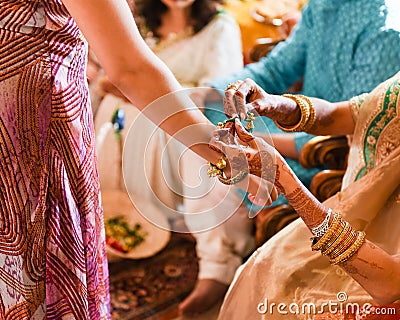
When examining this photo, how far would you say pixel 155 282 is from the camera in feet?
7.81

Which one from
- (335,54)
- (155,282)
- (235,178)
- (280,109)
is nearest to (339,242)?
(235,178)

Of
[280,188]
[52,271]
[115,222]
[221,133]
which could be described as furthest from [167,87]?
[115,222]

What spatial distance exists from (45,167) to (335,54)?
3.31 ft

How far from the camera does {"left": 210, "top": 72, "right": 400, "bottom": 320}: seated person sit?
104 centimetres

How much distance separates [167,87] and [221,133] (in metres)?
0.10

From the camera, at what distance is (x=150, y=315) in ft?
7.24

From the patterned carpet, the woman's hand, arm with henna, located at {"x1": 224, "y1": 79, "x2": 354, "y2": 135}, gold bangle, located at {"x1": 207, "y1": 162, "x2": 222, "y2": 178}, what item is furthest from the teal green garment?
gold bangle, located at {"x1": 207, "y1": 162, "x2": 222, "y2": 178}

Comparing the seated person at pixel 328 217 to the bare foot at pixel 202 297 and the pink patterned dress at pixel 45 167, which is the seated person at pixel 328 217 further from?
the bare foot at pixel 202 297

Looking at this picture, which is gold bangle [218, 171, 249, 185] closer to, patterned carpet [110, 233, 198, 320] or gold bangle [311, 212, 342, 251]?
gold bangle [311, 212, 342, 251]

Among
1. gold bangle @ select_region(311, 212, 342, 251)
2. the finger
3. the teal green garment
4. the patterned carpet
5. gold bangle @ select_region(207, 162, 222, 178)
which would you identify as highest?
the finger

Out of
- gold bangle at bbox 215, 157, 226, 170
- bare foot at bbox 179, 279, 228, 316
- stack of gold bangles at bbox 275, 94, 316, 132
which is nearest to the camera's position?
gold bangle at bbox 215, 157, 226, 170

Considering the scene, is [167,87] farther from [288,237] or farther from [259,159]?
[288,237]

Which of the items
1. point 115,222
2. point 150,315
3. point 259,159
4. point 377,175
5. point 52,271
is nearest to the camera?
point 259,159

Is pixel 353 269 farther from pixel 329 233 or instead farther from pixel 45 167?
pixel 45 167
